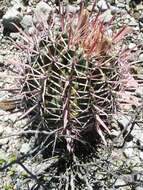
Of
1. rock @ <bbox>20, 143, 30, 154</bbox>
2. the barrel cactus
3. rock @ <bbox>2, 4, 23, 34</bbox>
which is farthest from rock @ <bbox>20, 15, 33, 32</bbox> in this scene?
rock @ <bbox>20, 143, 30, 154</bbox>

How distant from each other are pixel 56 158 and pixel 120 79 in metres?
0.56

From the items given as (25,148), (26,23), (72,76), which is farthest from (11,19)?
(72,76)

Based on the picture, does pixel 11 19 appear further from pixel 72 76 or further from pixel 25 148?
pixel 72 76

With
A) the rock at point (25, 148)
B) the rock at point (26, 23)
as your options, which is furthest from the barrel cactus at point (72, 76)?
the rock at point (26, 23)

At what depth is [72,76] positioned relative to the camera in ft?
5.64

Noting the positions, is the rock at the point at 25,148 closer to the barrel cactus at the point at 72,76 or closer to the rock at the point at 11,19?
the barrel cactus at the point at 72,76

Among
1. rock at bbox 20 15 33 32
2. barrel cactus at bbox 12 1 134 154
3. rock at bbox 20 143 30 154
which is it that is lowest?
rock at bbox 20 143 30 154

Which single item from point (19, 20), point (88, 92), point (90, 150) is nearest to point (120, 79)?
point (88, 92)

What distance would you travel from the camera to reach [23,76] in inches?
73.0

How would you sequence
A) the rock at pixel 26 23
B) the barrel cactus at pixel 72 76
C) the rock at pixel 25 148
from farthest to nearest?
the rock at pixel 26 23, the rock at pixel 25 148, the barrel cactus at pixel 72 76

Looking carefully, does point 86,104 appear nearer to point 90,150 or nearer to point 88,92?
point 88,92

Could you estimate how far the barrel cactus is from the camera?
5.73 feet

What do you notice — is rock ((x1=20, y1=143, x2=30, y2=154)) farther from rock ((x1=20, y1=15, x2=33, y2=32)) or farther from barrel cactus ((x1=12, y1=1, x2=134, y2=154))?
rock ((x1=20, y1=15, x2=33, y2=32))

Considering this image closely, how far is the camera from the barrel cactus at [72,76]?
1745 mm
